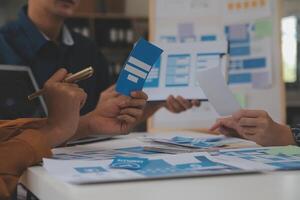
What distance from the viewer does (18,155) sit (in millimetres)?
878

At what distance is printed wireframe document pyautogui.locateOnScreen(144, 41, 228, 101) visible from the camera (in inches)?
67.8

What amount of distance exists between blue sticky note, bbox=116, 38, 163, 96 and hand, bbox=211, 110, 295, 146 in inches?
10.9

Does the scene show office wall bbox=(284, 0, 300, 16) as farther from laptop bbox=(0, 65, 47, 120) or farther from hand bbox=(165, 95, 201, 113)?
laptop bbox=(0, 65, 47, 120)

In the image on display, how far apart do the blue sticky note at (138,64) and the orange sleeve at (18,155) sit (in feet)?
0.82

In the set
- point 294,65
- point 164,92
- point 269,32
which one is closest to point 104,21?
point 294,65

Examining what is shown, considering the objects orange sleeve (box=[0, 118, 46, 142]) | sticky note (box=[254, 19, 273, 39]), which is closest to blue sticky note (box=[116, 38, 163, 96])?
orange sleeve (box=[0, 118, 46, 142])

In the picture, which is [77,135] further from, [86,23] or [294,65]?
[294,65]

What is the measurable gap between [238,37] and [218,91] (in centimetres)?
121

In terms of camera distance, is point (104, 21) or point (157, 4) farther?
point (104, 21)

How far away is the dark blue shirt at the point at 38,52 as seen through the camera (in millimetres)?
1937

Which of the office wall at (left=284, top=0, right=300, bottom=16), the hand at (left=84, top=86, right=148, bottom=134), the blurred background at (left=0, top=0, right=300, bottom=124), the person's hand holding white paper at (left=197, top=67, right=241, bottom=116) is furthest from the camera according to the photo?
the office wall at (left=284, top=0, right=300, bottom=16)

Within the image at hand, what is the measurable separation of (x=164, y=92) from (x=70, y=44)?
1.91ft

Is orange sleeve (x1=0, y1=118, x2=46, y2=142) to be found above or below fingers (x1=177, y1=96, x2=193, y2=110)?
below

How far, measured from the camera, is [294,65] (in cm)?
502
